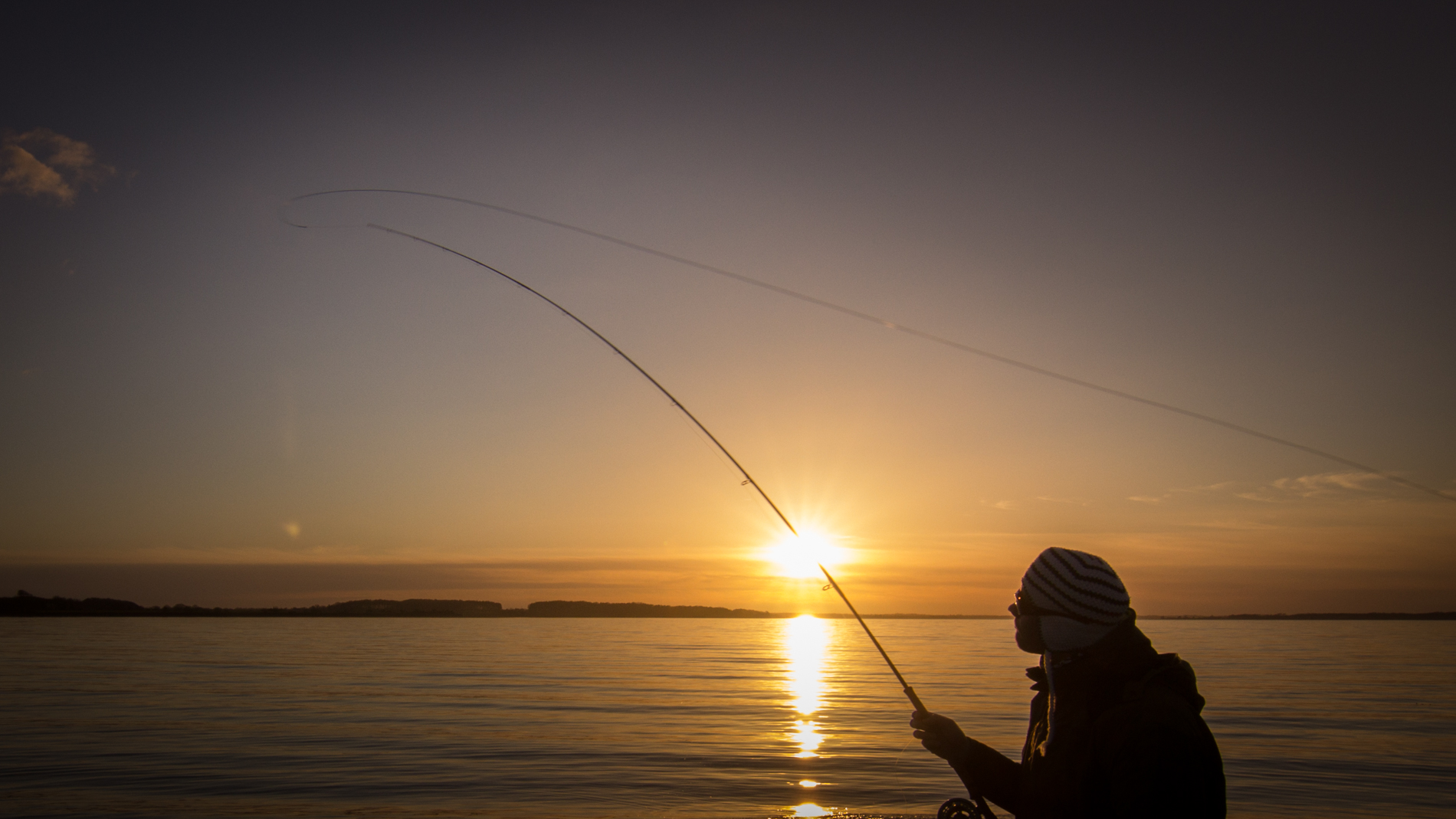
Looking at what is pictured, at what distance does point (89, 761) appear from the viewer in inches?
563

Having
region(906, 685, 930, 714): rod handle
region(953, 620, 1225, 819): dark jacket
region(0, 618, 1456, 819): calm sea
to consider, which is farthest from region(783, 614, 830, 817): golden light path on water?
region(953, 620, 1225, 819): dark jacket

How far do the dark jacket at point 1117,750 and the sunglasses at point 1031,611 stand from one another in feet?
0.37

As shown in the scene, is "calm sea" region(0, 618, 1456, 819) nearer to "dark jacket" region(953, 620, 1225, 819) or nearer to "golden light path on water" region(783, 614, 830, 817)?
"golden light path on water" region(783, 614, 830, 817)

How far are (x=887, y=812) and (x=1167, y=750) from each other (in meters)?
10.0

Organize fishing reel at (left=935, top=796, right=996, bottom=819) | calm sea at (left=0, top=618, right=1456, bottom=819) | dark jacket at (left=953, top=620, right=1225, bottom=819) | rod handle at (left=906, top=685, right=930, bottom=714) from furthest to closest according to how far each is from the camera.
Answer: calm sea at (left=0, top=618, right=1456, bottom=819)
fishing reel at (left=935, top=796, right=996, bottom=819)
rod handle at (left=906, top=685, right=930, bottom=714)
dark jacket at (left=953, top=620, right=1225, bottom=819)

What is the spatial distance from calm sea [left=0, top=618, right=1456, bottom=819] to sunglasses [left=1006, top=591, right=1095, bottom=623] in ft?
30.7

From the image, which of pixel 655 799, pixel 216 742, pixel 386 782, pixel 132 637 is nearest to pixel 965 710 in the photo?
pixel 655 799

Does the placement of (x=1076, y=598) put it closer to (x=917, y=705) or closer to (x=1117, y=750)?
(x=1117, y=750)

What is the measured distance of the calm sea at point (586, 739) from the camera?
40.0 feet

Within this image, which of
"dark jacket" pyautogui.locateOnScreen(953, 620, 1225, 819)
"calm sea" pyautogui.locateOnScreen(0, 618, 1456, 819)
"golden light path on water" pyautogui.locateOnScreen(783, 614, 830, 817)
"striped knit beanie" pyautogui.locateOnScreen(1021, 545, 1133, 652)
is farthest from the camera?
"golden light path on water" pyautogui.locateOnScreen(783, 614, 830, 817)

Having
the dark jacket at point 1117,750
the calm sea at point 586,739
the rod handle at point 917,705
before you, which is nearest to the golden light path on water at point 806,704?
the calm sea at point 586,739

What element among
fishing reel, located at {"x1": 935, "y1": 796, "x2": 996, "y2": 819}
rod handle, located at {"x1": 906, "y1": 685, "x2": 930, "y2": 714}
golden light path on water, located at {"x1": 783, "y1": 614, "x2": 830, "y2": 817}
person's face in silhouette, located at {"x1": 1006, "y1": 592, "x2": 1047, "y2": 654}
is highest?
person's face in silhouette, located at {"x1": 1006, "y1": 592, "x2": 1047, "y2": 654}

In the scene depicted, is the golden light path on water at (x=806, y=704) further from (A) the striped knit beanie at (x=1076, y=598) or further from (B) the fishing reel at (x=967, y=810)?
(A) the striped knit beanie at (x=1076, y=598)

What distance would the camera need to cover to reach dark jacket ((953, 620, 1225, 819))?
2434 mm
